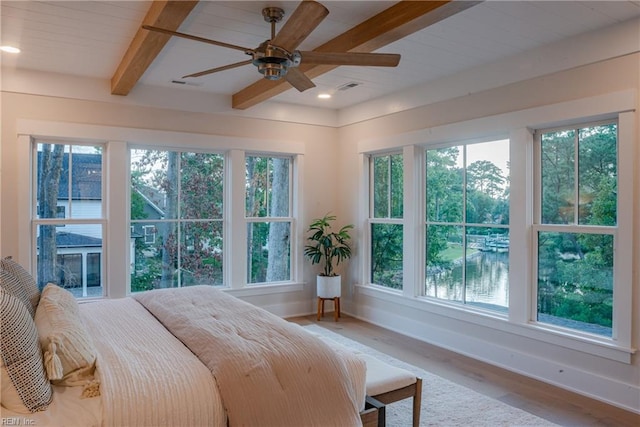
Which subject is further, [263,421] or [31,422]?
[263,421]

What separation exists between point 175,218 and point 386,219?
94.0 inches

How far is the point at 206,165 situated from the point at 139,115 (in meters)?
0.87

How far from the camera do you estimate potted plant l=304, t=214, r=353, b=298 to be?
509 centimetres

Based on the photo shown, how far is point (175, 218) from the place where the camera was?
15.5ft

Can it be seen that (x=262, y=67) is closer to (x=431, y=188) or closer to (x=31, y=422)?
(x=31, y=422)

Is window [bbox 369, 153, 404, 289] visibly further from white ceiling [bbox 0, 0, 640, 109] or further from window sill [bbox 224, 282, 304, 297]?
white ceiling [bbox 0, 0, 640, 109]

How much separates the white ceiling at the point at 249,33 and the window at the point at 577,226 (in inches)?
32.3

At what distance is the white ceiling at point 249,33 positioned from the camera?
107 inches

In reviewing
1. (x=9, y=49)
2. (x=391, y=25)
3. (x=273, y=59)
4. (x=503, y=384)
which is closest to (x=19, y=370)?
(x=273, y=59)

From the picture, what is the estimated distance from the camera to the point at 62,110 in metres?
4.06

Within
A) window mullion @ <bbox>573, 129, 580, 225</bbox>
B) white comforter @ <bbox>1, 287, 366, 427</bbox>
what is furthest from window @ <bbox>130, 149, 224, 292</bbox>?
window mullion @ <bbox>573, 129, 580, 225</bbox>

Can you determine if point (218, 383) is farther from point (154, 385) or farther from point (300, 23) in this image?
point (300, 23)

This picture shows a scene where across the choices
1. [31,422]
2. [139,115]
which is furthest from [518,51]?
[31,422]

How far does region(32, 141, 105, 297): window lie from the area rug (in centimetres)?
317
